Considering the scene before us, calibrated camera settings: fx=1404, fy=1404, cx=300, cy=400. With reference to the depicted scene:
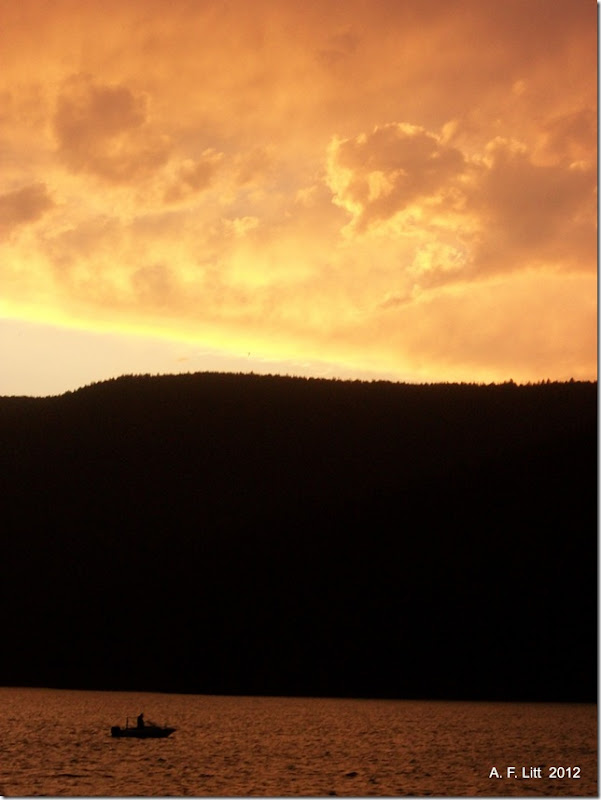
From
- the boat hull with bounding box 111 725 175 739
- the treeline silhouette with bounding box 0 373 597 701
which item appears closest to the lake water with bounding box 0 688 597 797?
the boat hull with bounding box 111 725 175 739

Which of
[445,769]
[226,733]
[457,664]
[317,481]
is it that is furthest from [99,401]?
[445,769]

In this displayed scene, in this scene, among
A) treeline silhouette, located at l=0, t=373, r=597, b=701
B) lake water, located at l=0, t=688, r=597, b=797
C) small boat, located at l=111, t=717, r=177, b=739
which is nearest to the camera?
lake water, located at l=0, t=688, r=597, b=797

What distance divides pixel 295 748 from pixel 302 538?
59598mm

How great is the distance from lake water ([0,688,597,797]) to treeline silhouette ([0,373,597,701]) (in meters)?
6.74

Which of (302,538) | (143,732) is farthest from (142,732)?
(302,538)

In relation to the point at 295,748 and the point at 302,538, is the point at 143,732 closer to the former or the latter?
the point at 295,748

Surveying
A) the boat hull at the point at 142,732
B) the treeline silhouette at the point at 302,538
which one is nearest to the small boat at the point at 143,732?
the boat hull at the point at 142,732

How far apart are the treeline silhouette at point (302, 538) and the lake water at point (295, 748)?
674 cm

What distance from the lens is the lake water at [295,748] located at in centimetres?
4794

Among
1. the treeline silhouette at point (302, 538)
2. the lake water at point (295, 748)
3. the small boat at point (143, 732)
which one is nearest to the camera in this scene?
the lake water at point (295, 748)

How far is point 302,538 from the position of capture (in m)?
121

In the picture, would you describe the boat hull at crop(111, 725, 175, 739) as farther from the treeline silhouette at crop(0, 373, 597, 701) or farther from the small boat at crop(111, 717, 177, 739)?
the treeline silhouette at crop(0, 373, 597, 701)

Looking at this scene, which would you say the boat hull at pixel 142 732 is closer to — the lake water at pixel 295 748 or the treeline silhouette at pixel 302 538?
the lake water at pixel 295 748

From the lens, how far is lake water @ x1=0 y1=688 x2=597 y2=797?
157 feet
